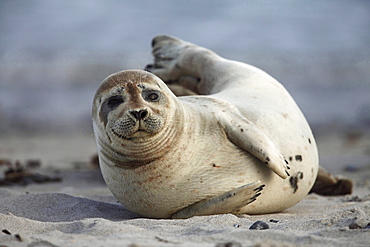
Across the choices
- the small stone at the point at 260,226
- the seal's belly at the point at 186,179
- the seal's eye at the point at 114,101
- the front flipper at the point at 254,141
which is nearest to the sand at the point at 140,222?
the small stone at the point at 260,226

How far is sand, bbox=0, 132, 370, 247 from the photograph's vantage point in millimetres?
2676

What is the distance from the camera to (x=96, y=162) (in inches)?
298

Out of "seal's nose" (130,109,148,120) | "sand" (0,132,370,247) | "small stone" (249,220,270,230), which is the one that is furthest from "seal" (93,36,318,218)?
"small stone" (249,220,270,230)

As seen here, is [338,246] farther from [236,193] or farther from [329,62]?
[329,62]

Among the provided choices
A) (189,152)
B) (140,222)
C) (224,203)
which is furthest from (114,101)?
(224,203)

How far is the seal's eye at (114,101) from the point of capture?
3.60 metres

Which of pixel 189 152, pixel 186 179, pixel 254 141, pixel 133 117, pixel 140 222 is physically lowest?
pixel 140 222

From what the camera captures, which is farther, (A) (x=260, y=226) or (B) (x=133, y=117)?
(B) (x=133, y=117)

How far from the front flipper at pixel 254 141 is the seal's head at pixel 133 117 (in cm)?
44

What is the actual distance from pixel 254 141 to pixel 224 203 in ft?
1.61

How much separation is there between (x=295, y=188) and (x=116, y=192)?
141cm

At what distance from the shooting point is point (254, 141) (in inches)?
152

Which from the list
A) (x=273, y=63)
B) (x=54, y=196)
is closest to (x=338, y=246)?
(x=54, y=196)

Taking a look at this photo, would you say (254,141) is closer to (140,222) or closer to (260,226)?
(260,226)
